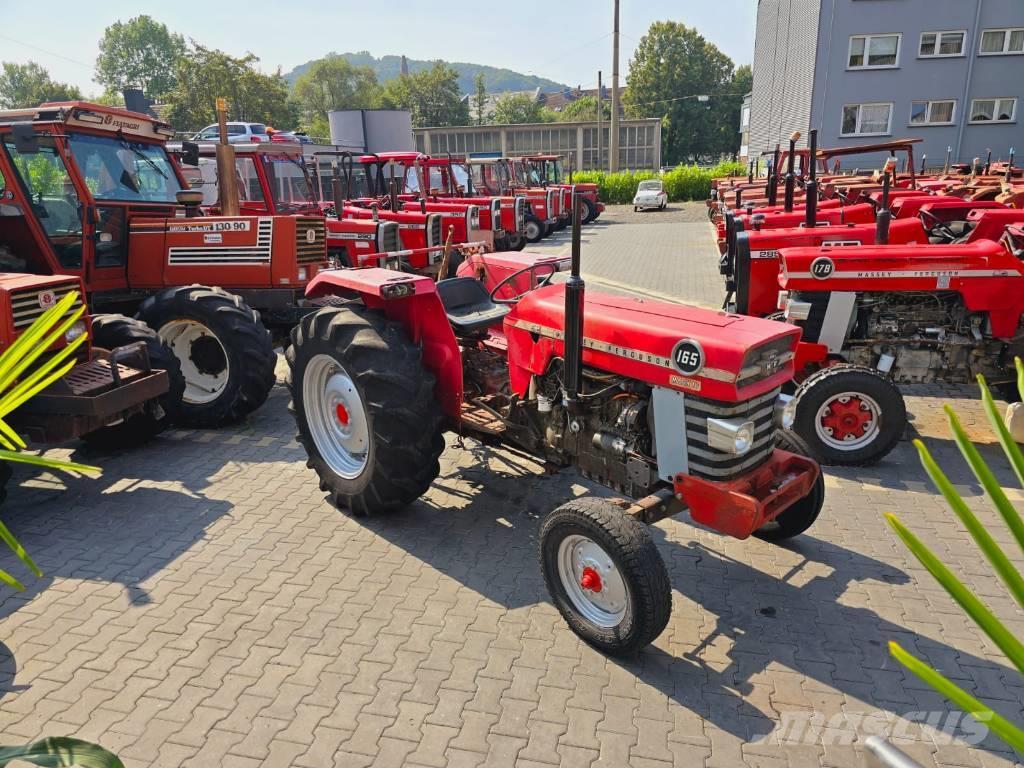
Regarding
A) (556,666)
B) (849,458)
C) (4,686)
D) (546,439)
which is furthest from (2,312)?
(849,458)

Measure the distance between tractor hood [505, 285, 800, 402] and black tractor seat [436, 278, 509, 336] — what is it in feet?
2.09

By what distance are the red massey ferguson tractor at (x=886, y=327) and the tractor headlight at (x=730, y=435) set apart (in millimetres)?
1941

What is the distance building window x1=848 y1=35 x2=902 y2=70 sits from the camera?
916 inches

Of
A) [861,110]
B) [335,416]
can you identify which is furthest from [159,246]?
[861,110]

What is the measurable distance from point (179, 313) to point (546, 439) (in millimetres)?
3383

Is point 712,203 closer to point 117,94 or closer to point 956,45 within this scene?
point 956,45

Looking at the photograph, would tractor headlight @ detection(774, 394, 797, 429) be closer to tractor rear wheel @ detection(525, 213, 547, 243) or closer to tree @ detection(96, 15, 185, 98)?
tractor rear wheel @ detection(525, 213, 547, 243)

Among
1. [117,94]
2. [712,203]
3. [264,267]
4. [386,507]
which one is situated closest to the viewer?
[386,507]

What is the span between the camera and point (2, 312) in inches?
160

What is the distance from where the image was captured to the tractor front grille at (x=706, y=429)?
9.52ft

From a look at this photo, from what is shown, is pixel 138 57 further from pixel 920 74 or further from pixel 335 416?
pixel 335 416

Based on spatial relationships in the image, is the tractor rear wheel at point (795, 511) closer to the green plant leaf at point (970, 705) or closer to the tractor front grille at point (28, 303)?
the green plant leaf at point (970, 705)

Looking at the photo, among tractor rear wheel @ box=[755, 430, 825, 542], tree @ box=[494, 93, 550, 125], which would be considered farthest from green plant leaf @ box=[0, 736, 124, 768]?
tree @ box=[494, 93, 550, 125]

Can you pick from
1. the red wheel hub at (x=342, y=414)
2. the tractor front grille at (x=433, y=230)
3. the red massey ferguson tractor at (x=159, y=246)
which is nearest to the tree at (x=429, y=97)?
the tractor front grille at (x=433, y=230)
